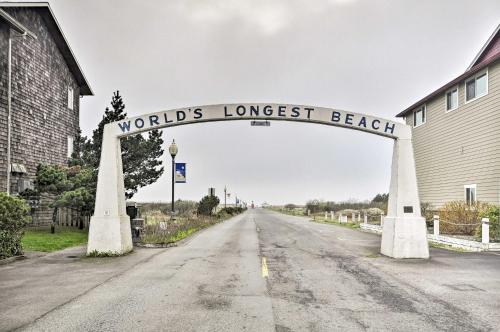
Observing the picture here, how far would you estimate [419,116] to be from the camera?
29.7m

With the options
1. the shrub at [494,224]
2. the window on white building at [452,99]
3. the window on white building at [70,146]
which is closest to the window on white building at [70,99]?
the window on white building at [70,146]

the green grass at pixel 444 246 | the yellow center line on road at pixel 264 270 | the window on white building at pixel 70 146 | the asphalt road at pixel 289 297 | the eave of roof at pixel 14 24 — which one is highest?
the eave of roof at pixel 14 24

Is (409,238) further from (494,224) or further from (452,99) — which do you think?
(452,99)

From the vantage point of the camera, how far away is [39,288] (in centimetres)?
852

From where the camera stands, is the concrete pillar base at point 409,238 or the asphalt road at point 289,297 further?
the concrete pillar base at point 409,238

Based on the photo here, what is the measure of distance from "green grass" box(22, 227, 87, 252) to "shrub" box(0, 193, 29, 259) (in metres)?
2.25

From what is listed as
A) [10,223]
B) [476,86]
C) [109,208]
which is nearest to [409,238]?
[109,208]

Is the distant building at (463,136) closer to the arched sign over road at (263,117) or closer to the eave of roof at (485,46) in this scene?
the eave of roof at (485,46)

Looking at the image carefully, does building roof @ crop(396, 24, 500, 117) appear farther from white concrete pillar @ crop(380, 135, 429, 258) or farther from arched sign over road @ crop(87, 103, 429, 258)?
arched sign over road @ crop(87, 103, 429, 258)

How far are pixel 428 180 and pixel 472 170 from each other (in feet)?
18.2

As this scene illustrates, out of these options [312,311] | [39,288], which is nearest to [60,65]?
[39,288]

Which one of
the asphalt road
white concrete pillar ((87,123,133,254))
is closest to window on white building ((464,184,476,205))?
the asphalt road

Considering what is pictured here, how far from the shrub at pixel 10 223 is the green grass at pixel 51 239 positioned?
88.4 inches

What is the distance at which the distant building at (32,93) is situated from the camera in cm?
2098
